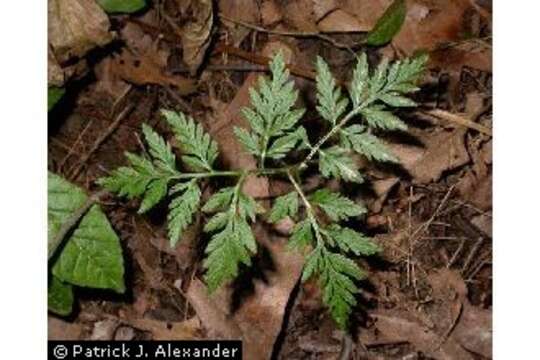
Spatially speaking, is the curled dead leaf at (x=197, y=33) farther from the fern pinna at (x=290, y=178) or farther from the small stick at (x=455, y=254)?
the small stick at (x=455, y=254)

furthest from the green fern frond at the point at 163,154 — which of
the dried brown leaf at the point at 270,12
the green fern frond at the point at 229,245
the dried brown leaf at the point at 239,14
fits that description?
the dried brown leaf at the point at 270,12

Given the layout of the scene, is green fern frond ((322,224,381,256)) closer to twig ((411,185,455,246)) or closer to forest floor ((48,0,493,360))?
forest floor ((48,0,493,360))

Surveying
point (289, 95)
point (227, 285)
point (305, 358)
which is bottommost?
point (305, 358)

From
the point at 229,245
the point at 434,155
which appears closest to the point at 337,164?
the point at 229,245

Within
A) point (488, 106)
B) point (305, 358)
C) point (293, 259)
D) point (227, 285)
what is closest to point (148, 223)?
point (227, 285)

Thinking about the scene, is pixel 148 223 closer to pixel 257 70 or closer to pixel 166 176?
pixel 166 176
